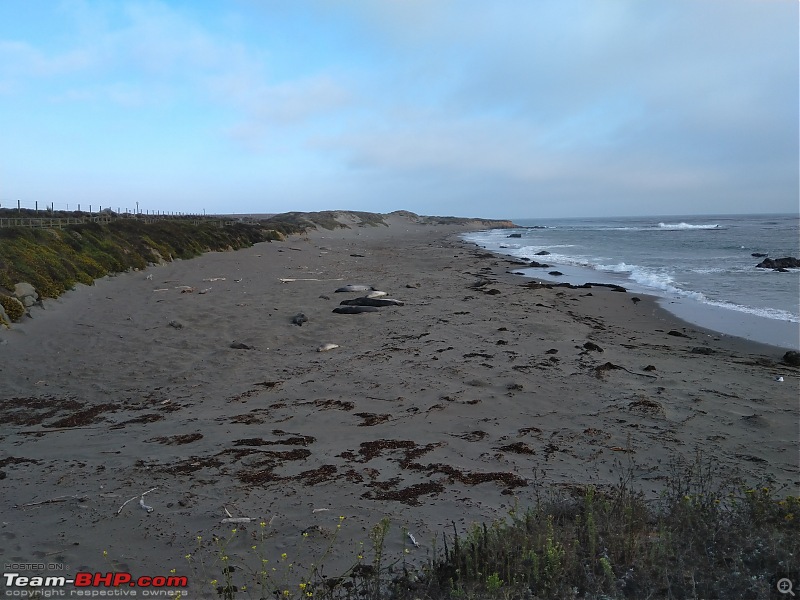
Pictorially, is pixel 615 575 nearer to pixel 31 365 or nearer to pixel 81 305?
pixel 31 365

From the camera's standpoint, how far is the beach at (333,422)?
156 inches

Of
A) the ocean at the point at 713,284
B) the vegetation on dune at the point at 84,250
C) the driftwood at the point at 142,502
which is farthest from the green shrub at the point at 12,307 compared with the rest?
the ocean at the point at 713,284

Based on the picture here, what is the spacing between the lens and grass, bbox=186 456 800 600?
301 cm

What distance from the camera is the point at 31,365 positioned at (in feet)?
27.9

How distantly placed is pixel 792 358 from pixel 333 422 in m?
7.96

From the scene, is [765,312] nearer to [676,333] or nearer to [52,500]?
[676,333]

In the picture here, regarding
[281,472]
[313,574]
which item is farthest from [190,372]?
[313,574]

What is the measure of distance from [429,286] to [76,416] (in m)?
12.7

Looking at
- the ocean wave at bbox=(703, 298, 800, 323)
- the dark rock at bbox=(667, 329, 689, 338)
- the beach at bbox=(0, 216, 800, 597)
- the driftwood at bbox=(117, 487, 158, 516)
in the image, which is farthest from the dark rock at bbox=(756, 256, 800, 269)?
the driftwood at bbox=(117, 487, 158, 516)

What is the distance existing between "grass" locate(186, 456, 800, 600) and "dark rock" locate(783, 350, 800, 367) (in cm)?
633

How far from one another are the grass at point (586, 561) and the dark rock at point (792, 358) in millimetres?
6326

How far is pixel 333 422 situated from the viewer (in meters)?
6.15

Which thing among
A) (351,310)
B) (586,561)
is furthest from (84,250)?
(586,561)

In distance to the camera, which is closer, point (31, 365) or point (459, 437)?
point (459, 437)
